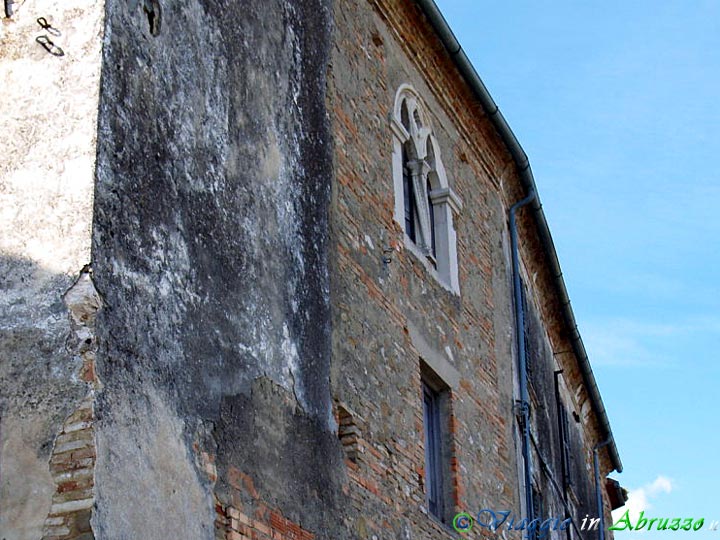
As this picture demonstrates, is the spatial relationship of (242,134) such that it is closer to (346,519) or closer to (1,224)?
(1,224)

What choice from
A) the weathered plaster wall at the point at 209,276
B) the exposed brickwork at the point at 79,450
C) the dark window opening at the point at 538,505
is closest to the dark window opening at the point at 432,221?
the weathered plaster wall at the point at 209,276

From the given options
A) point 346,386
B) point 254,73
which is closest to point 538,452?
point 346,386

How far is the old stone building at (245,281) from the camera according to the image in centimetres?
703

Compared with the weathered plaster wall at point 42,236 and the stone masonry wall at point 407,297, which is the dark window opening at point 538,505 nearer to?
the stone masonry wall at point 407,297

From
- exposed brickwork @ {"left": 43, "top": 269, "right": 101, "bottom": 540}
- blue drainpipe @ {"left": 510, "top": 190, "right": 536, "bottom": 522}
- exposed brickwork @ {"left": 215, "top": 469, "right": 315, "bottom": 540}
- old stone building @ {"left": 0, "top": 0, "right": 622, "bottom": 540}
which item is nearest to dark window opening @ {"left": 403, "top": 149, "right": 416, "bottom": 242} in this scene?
old stone building @ {"left": 0, "top": 0, "right": 622, "bottom": 540}

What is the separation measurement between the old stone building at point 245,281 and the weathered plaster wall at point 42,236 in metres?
0.01

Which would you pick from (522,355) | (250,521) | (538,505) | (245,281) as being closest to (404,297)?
(245,281)

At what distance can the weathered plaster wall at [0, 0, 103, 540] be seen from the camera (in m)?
6.81

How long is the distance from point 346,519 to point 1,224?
10.6 feet

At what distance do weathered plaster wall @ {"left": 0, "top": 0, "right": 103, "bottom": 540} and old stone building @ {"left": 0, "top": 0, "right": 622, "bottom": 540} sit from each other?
0.04 ft

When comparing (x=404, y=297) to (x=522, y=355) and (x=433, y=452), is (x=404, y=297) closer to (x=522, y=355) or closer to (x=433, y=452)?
(x=433, y=452)

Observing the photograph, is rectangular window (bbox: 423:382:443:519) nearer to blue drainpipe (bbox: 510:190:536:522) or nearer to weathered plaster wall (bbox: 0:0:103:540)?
blue drainpipe (bbox: 510:190:536:522)

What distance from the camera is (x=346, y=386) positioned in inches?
380

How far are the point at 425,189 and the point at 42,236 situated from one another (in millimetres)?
5618
